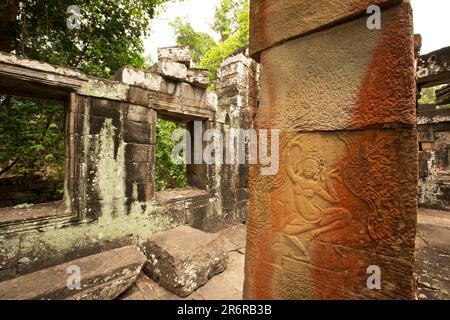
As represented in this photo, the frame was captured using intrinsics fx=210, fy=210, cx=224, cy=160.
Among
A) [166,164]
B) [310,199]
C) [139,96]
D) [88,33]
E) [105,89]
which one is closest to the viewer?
[310,199]

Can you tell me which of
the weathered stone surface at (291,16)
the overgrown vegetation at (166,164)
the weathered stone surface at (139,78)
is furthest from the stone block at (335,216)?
the overgrown vegetation at (166,164)

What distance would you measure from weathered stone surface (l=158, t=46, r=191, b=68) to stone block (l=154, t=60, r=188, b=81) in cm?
7

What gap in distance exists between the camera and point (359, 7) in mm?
989

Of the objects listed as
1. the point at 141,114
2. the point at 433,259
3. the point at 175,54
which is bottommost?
the point at 433,259

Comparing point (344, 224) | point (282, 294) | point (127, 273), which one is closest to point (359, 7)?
point (344, 224)

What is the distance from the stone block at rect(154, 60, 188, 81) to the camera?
320cm

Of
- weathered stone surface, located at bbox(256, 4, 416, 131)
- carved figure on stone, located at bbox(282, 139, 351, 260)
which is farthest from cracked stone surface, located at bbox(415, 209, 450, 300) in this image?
weathered stone surface, located at bbox(256, 4, 416, 131)

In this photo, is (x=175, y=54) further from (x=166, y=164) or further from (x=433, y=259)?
(x=433, y=259)

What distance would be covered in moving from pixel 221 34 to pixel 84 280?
52.9 ft

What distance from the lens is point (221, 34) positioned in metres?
14.6

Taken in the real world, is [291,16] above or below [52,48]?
below

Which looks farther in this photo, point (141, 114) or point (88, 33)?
point (88, 33)

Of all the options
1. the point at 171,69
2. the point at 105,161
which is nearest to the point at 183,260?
the point at 105,161
